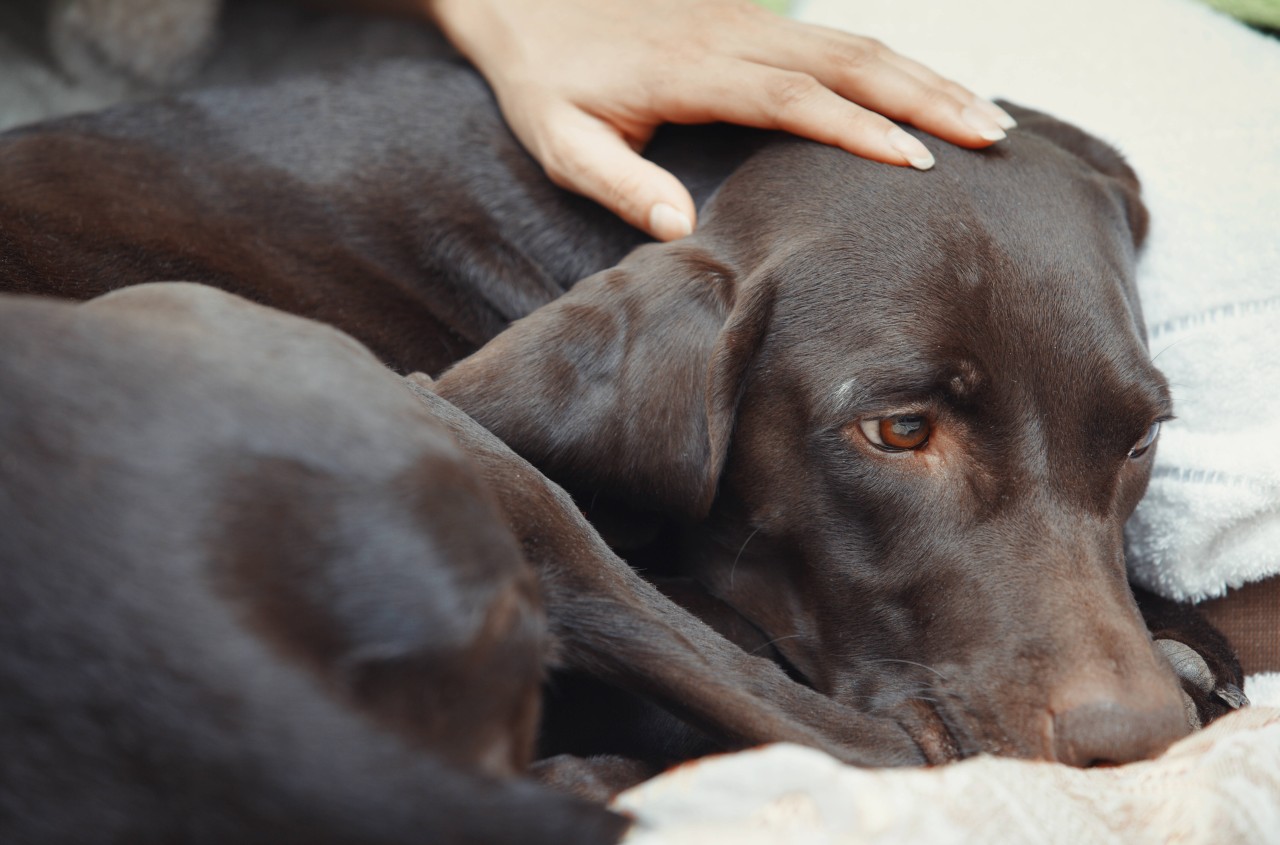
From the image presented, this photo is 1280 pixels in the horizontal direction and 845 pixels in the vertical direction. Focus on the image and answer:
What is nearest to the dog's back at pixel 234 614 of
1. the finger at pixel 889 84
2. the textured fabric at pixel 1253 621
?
the finger at pixel 889 84

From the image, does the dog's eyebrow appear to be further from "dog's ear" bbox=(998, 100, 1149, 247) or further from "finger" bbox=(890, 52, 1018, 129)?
"dog's ear" bbox=(998, 100, 1149, 247)

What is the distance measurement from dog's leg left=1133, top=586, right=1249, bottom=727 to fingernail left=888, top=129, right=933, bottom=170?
95 centimetres

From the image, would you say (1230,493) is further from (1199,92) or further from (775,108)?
(775,108)

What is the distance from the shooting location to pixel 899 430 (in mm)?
1963

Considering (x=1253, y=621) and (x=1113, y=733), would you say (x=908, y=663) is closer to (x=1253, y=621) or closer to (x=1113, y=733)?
Result: (x=1113, y=733)

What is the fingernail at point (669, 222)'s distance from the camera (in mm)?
2359

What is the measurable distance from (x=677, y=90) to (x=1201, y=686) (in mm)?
1546

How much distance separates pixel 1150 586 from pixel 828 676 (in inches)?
30.0

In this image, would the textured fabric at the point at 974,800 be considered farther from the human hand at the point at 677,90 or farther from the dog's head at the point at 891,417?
the human hand at the point at 677,90

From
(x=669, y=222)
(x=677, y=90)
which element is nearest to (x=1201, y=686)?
(x=669, y=222)

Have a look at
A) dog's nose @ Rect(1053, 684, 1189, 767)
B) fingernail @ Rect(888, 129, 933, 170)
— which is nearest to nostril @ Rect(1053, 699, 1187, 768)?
dog's nose @ Rect(1053, 684, 1189, 767)

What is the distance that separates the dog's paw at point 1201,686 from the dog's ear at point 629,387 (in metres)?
0.86

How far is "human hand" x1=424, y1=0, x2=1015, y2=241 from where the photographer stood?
2283 mm

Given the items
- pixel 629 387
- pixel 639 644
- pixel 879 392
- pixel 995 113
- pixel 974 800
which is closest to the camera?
pixel 974 800
